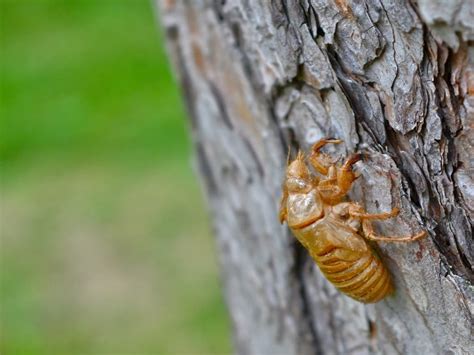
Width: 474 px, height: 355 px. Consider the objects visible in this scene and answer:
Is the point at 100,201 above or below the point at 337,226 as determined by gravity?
above

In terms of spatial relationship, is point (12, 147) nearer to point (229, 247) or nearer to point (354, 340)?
point (229, 247)

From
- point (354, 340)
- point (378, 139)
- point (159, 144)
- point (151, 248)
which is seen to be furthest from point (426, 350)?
point (159, 144)

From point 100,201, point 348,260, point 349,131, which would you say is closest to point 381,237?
point 348,260

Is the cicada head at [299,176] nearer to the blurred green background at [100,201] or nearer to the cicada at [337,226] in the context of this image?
the cicada at [337,226]

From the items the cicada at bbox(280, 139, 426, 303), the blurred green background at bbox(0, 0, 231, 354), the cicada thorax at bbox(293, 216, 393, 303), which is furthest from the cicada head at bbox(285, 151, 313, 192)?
the blurred green background at bbox(0, 0, 231, 354)

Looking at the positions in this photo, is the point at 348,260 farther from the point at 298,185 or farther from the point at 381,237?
the point at 298,185
